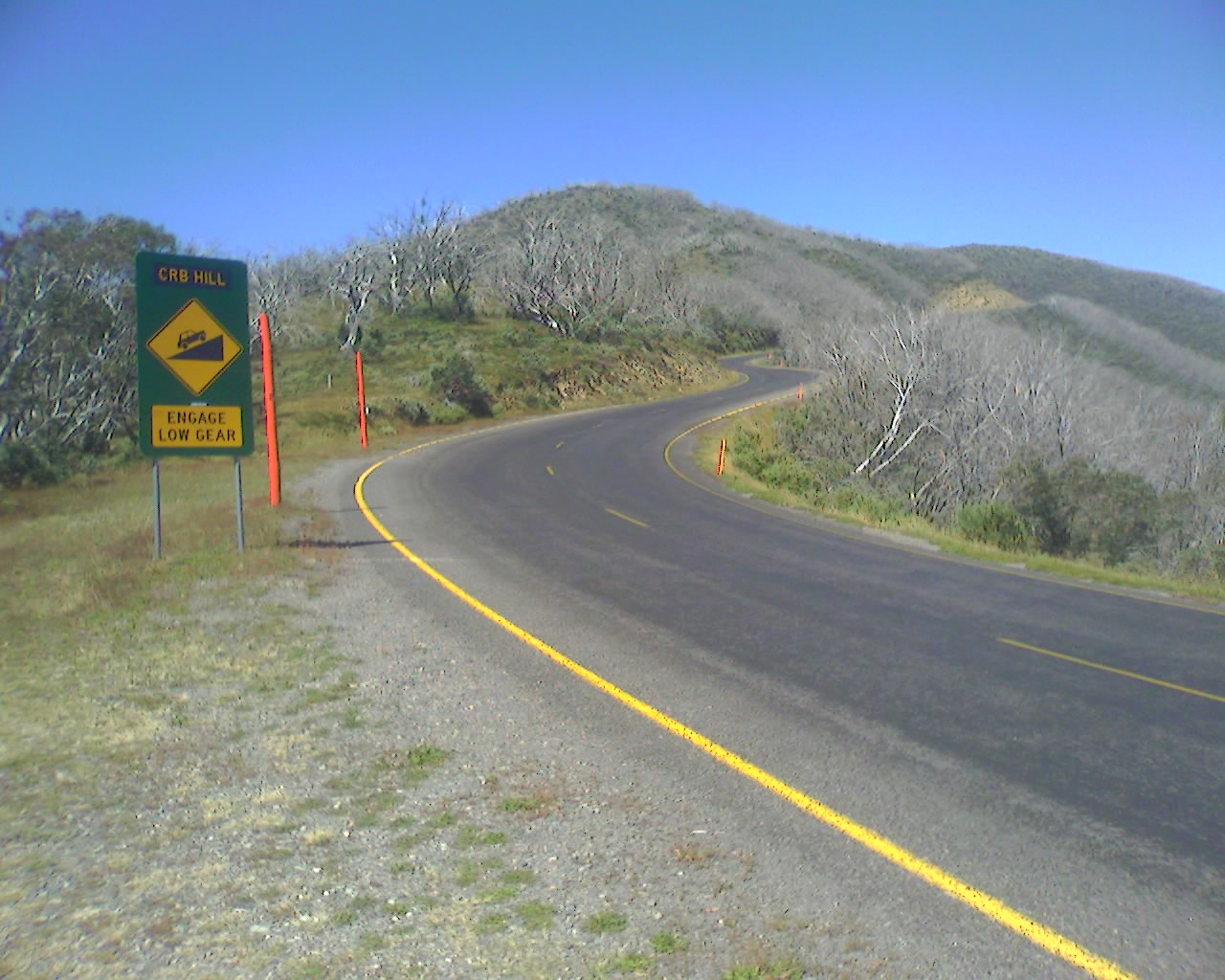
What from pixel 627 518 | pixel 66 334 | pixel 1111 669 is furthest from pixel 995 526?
pixel 66 334

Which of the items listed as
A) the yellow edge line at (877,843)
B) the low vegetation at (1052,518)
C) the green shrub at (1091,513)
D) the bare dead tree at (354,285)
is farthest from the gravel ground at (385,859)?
the bare dead tree at (354,285)

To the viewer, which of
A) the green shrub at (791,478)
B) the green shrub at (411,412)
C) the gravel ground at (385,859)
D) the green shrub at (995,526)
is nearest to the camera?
the gravel ground at (385,859)

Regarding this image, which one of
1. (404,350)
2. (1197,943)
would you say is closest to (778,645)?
(1197,943)

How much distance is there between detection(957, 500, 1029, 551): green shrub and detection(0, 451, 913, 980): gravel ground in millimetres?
14647

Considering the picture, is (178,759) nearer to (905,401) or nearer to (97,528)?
(97,528)

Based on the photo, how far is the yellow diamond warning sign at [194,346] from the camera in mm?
12711

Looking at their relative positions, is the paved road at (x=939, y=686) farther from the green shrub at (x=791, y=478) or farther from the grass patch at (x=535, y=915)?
the green shrub at (x=791, y=478)

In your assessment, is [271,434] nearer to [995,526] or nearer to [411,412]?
[995,526]

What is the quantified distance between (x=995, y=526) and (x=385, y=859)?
17518mm

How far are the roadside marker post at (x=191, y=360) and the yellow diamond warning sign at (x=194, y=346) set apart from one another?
1cm

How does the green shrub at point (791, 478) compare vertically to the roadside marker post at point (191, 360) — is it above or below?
below

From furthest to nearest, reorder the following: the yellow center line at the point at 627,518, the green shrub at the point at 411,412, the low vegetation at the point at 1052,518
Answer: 1. the green shrub at the point at 411,412
2. the low vegetation at the point at 1052,518
3. the yellow center line at the point at 627,518

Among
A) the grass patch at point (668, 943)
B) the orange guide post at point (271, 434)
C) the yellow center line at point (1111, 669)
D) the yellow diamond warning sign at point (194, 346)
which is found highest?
the yellow diamond warning sign at point (194, 346)

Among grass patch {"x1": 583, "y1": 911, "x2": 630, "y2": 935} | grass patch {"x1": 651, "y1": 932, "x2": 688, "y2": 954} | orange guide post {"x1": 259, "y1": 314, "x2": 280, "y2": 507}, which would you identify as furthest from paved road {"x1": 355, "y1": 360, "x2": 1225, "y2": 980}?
orange guide post {"x1": 259, "y1": 314, "x2": 280, "y2": 507}
